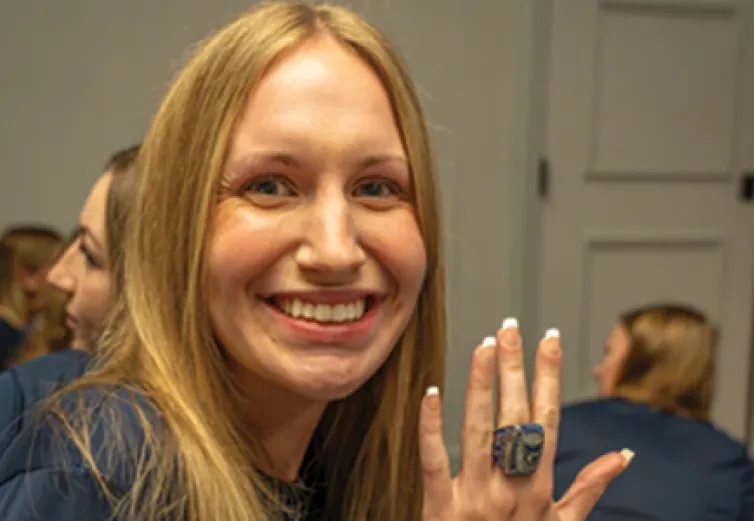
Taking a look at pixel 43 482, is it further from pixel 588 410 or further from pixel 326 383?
pixel 588 410

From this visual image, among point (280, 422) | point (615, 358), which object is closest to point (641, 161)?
point (615, 358)

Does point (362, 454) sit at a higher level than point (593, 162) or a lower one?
lower

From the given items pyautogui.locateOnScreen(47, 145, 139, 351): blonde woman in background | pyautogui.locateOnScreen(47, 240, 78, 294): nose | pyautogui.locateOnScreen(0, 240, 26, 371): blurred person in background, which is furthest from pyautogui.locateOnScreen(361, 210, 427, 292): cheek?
pyautogui.locateOnScreen(0, 240, 26, 371): blurred person in background

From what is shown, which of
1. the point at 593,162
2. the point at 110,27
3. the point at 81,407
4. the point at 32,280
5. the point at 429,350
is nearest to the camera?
the point at 81,407

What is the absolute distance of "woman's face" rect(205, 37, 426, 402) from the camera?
794mm

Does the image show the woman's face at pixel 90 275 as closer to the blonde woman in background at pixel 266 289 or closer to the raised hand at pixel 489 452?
the blonde woman in background at pixel 266 289

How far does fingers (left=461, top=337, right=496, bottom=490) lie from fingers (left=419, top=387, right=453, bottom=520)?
24mm

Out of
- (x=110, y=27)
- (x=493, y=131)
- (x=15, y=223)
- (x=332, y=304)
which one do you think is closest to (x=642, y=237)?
(x=493, y=131)

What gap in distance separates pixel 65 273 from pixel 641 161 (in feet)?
6.81

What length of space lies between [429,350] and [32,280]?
176 cm

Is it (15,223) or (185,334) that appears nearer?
(185,334)

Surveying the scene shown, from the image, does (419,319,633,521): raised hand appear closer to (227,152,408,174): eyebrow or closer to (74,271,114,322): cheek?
(227,152,408,174): eyebrow

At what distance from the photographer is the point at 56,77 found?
2.79 metres

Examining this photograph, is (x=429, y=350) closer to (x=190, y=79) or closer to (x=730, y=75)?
(x=190, y=79)
